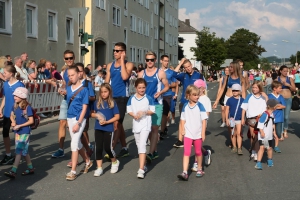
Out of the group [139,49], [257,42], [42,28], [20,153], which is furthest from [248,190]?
[257,42]

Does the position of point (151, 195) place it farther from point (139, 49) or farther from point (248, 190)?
point (139, 49)

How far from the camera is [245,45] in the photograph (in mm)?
127812

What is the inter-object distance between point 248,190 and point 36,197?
280 cm

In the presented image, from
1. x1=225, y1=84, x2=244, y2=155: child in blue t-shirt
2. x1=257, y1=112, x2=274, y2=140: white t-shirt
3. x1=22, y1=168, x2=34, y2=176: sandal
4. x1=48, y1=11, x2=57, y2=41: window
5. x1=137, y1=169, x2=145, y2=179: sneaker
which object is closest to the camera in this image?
x1=137, y1=169, x2=145, y2=179: sneaker

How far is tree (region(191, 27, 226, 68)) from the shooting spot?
81.1 metres

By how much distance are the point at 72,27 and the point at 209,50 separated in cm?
5365

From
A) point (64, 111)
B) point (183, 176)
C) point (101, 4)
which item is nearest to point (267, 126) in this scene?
point (183, 176)

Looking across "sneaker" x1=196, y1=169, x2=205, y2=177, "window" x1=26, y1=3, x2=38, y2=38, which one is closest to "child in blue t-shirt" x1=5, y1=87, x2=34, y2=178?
"sneaker" x1=196, y1=169, x2=205, y2=177

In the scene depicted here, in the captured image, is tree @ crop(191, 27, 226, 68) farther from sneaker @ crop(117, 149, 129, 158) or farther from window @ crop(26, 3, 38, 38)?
sneaker @ crop(117, 149, 129, 158)

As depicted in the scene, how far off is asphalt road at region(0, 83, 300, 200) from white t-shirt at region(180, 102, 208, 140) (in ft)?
2.26

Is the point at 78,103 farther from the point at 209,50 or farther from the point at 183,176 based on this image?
the point at 209,50

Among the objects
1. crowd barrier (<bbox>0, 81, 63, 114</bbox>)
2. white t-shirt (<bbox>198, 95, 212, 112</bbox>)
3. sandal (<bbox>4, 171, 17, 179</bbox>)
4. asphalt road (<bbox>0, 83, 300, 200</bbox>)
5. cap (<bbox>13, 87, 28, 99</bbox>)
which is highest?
cap (<bbox>13, 87, 28, 99</bbox>)

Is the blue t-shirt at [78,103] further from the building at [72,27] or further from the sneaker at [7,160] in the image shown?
the building at [72,27]

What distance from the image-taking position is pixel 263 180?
7.20 metres
